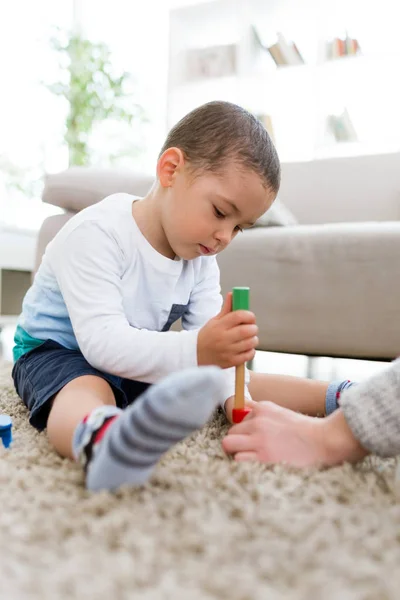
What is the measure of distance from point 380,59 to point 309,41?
0.47 m

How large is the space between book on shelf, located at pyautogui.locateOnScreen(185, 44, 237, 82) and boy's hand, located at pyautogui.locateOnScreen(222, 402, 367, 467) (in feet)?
10.1

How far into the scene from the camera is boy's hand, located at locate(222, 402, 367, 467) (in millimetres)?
590

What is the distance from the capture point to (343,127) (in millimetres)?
2992

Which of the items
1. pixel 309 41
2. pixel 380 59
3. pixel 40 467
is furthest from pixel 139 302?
pixel 309 41

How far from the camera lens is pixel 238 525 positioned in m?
0.44

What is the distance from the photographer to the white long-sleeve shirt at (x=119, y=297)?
2.40 ft

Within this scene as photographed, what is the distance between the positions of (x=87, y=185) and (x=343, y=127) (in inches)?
71.7

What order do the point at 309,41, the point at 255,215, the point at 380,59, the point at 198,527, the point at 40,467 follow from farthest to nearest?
the point at 309,41, the point at 380,59, the point at 255,215, the point at 40,467, the point at 198,527

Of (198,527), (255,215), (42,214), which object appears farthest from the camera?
(42,214)

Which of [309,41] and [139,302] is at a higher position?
A: [309,41]

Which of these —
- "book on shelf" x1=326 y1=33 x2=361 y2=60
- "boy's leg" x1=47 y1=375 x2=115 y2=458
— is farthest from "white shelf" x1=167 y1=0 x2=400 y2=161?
"boy's leg" x1=47 y1=375 x2=115 y2=458

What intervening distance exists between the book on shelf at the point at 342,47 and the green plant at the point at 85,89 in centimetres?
125

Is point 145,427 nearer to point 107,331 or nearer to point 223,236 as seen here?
point 107,331

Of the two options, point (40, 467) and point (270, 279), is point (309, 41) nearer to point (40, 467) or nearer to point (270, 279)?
point (270, 279)
